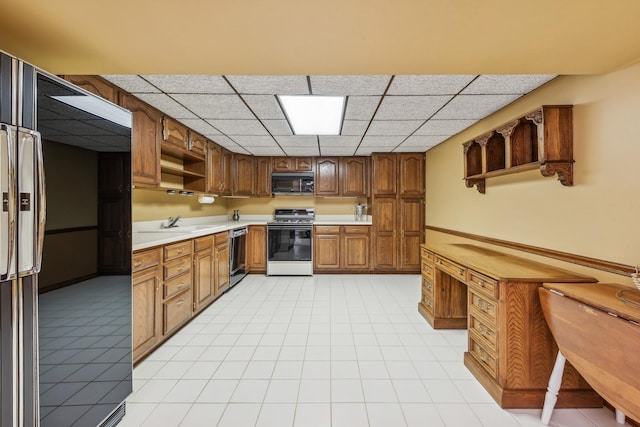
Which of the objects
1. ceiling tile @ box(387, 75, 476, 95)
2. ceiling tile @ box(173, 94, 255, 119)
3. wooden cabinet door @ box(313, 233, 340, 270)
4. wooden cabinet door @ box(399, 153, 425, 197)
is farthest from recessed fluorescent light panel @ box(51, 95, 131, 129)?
wooden cabinet door @ box(399, 153, 425, 197)

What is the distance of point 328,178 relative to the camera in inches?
208

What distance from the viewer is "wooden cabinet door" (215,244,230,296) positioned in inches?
144

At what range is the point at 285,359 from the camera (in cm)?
226

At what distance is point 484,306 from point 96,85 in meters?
3.28

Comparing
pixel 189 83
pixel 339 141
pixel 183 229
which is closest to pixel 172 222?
pixel 183 229

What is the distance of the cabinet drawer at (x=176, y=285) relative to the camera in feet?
8.27

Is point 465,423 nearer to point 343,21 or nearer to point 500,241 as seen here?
point 500,241

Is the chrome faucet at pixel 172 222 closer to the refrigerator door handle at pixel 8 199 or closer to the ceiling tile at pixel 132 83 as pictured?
the ceiling tile at pixel 132 83

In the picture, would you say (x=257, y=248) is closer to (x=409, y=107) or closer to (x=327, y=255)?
(x=327, y=255)

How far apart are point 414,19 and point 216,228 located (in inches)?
125

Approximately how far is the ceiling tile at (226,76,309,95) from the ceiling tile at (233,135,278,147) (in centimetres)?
152

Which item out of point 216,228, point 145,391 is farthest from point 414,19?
point 216,228

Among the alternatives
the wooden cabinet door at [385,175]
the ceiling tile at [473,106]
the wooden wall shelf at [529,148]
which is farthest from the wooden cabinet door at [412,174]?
the ceiling tile at [473,106]

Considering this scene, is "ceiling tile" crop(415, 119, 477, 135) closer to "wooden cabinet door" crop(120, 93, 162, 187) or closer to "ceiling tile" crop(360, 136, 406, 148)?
"ceiling tile" crop(360, 136, 406, 148)
